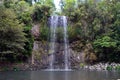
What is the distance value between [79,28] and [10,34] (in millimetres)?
11352

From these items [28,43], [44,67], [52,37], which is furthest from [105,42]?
[28,43]

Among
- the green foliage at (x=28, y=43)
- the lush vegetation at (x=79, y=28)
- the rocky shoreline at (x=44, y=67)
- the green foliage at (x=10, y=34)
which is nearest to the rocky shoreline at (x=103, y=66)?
the rocky shoreline at (x=44, y=67)

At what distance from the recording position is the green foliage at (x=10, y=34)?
33513 millimetres

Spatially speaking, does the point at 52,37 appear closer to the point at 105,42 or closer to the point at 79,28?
the point at 79,28

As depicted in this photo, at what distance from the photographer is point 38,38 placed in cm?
4122

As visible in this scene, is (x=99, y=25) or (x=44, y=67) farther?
(x=99, y=25)

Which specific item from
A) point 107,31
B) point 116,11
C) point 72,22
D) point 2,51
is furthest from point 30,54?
point 116,11

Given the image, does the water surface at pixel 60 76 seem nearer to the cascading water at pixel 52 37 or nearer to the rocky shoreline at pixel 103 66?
the rocky shoreline at pixel 103 66

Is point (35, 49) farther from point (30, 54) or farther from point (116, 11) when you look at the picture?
point (116, 11)

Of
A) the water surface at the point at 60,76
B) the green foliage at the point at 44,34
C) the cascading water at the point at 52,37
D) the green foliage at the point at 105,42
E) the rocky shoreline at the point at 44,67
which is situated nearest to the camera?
the water surface at the point at 60,76

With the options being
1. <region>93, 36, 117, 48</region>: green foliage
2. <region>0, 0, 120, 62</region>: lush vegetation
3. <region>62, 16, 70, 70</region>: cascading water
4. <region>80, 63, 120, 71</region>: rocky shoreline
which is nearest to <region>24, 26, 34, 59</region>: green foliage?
<region>0, 0, 120, 62</region>: lush vegetation

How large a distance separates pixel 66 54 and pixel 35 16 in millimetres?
7346

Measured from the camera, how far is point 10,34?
34.8 m

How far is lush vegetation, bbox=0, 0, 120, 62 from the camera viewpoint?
35531 mm
